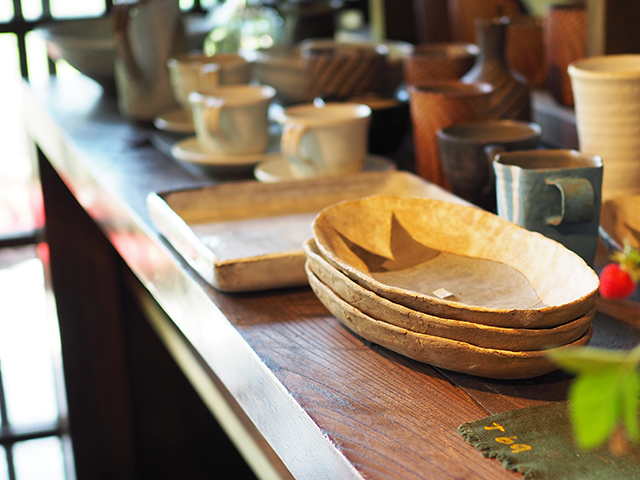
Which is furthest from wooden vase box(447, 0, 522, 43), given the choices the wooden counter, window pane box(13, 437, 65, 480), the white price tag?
window pane box(13, 437, 65, 480)

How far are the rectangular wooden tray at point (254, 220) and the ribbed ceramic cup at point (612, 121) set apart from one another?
0.16m

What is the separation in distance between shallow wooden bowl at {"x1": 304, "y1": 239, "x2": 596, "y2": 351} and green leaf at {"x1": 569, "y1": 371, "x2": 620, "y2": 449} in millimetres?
244

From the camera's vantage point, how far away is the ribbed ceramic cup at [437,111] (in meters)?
0.89

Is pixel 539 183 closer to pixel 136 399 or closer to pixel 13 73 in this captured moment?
pixel 136 399

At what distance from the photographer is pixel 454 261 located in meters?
0.64

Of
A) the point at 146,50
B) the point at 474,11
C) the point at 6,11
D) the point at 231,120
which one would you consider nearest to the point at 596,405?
the point at 231,120

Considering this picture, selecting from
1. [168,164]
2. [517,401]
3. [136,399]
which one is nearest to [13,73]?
[136,399]

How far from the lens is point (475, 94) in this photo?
2.94 feet

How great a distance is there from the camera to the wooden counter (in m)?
0.48

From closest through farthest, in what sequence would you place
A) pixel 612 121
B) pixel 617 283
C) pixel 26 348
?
pixel 617 283, pixel 612 121, pixel 26 348

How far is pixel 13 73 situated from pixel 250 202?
1.54 metres

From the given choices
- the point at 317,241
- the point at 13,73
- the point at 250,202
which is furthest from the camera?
the point at 13,73

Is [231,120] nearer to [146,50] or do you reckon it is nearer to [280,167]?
[280,167]

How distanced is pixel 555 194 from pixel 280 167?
45cm
